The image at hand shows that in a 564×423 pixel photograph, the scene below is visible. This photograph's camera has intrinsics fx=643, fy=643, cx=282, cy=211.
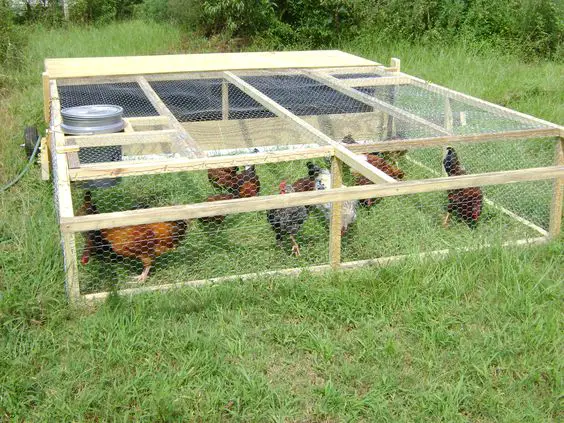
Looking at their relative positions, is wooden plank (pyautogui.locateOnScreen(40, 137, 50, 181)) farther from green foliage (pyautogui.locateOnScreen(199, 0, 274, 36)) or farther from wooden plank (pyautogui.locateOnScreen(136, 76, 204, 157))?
green foliage (pyautogui.locateOnScreen(199, 0, 274, 36))

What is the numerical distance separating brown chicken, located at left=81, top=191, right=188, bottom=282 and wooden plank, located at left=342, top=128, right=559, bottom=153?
1.21 metres

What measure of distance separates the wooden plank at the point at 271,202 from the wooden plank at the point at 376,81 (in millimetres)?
2088

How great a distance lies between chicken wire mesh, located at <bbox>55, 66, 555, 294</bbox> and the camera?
143 inches

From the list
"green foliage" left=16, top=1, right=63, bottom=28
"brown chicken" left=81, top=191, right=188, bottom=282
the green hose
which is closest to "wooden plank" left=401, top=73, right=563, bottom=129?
"brown chicken" left=81, top=191, right=188, bottom=282

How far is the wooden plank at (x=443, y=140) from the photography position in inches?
154

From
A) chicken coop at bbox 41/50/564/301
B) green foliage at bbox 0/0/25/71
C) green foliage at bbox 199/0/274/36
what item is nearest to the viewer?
chicken coop at bbox 41/50/564/301

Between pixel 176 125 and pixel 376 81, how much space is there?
6.31ft

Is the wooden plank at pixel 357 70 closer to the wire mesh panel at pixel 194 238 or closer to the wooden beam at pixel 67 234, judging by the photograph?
the wire mesh panel at pixel 194 238

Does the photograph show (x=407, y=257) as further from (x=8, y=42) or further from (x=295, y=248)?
(x=8, y=42)

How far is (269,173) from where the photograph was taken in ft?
17.1

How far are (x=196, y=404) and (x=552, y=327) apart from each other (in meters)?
1.70

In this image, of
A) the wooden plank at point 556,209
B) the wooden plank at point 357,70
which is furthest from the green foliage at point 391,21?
the wooden plank at point 556,209

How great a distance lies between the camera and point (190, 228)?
398cm

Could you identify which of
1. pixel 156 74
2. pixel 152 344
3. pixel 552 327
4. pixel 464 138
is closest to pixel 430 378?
pixel 552 327
